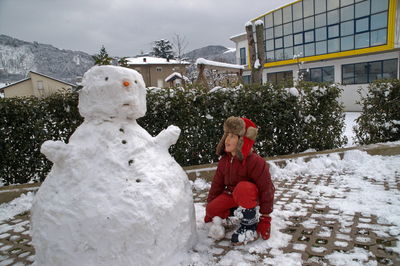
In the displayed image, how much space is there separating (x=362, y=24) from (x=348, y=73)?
3209 millimetres

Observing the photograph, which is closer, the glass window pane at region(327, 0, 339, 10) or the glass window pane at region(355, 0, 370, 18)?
the glass window pane at region(355, 0, 370, 18)

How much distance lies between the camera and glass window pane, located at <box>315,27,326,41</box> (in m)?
20.3

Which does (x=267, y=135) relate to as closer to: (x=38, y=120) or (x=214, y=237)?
(x=214, y=237)

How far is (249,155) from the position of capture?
2.88 metres

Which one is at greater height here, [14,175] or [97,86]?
[97,86]

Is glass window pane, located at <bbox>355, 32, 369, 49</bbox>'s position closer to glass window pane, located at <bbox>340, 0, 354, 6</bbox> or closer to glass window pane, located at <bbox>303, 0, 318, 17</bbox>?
glass window pane, located at <bbox>340, 0, 354, 6</bbox>

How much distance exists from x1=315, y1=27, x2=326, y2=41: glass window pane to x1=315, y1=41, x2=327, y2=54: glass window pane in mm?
337

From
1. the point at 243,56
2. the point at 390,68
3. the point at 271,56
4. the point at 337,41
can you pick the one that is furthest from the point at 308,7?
the point at 243,56

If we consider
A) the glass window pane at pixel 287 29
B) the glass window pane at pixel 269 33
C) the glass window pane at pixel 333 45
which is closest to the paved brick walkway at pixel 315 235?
the glass window pane at pixel 333 45

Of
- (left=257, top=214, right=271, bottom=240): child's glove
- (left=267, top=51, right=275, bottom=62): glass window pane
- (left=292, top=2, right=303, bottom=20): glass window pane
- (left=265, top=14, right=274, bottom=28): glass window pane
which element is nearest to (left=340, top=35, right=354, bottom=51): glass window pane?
(left=292, top=2, right=303, bottom=20): glass window pane

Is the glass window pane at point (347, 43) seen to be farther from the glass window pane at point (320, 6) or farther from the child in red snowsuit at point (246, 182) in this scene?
the child in red snowsuit at point (246, 182)

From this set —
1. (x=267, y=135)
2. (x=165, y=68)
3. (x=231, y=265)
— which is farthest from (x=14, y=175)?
(x=165, y=68)

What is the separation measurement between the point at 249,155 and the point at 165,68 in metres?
37.3

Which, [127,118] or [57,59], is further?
[57,59]
